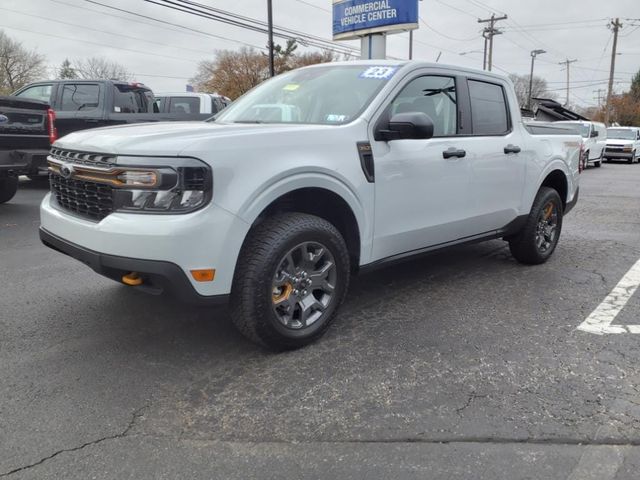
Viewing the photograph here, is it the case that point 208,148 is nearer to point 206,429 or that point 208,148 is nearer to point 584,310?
point 206,429

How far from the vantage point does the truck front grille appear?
300 cm

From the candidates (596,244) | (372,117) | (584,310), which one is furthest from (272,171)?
(596,244)

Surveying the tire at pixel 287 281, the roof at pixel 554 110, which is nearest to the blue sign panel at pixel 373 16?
the roof at pixel 554 110

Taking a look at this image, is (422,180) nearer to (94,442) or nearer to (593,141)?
(94,442)

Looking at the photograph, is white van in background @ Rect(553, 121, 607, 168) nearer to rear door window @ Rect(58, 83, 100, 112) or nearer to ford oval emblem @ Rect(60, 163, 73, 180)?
rear door window @ Rect(58, 83, 100, 112)

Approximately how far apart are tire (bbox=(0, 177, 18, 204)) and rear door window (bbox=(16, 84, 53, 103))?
2802 mm

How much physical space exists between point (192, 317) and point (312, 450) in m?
1.75

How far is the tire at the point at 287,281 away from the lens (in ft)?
10.0

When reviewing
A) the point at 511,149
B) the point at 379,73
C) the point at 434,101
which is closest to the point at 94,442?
the point at 379,73

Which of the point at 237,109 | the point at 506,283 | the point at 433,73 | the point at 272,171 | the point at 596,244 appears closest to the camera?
the point at 272,171

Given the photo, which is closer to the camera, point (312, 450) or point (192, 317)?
point (312, 450)

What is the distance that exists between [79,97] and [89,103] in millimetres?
232

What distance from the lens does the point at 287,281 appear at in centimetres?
329

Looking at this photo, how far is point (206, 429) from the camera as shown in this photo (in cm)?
258
